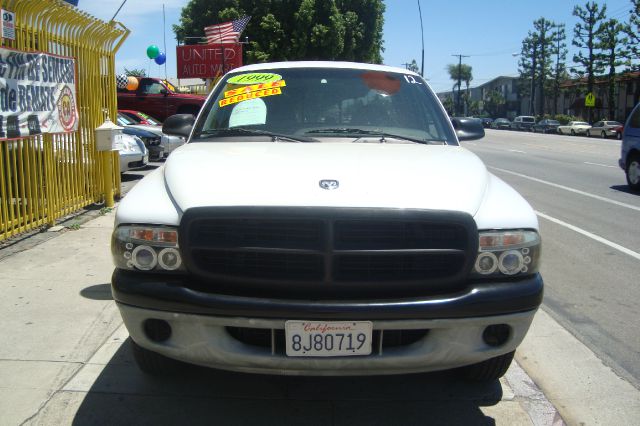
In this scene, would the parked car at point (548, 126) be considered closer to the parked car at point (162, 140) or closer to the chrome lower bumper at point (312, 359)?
the parked car at point (162, 140)

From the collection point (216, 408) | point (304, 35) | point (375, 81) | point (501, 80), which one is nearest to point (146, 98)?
point (304, 35)

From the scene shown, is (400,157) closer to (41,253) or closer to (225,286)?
(225,286)

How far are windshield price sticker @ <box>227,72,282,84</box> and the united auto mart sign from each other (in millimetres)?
18209

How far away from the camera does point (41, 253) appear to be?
634 cm

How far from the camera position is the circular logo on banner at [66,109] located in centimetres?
754

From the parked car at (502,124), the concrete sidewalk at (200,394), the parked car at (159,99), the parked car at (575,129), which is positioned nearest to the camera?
the concrete sidewalk at (200,394)

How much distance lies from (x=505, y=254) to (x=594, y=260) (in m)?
4.36

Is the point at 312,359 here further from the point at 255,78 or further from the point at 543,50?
the point at 543,50

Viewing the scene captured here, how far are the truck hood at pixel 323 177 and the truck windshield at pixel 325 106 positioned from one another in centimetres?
50

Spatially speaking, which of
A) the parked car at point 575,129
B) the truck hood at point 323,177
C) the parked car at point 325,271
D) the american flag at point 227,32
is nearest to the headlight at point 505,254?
the parked car at point 325,271

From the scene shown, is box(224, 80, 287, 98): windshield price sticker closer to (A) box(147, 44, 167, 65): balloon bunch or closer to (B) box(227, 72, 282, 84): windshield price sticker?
(B) box(227, 72, 282, 84): windshield price sticker

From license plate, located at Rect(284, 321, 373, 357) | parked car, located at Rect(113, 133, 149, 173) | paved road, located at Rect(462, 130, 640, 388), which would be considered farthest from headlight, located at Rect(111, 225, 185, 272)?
parked car, located at Rect(113, 133, 149, 173)

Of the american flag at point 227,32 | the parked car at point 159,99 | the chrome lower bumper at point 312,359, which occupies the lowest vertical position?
the chrome lower bumper at point 312,359

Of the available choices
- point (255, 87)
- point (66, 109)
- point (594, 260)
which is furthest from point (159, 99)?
point (255, 87)
